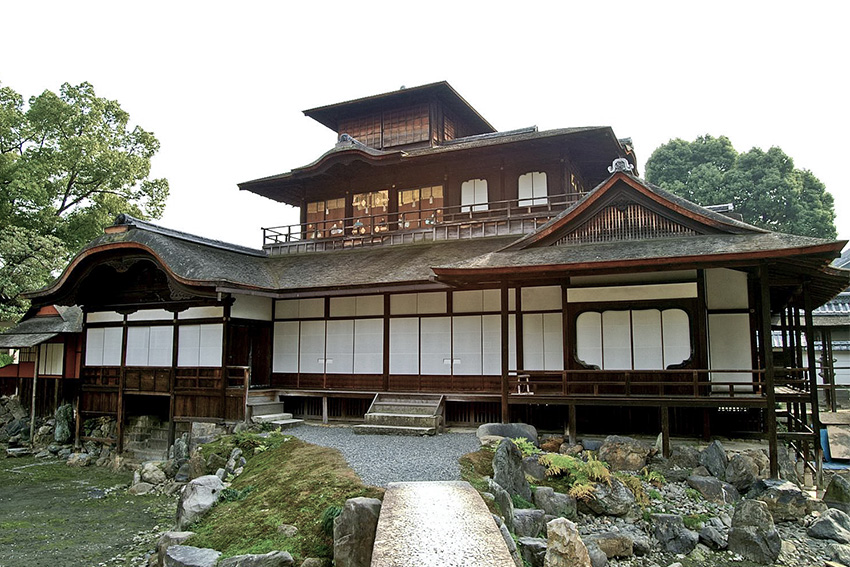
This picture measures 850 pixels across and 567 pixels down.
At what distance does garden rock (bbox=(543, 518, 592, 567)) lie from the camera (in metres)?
7.96

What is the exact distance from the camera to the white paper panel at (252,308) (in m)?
18.7

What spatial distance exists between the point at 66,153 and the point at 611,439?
26114mm

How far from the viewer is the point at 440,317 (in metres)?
17.7

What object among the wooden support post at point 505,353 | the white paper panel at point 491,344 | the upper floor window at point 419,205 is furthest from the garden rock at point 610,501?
the upper floor window at point 419,205

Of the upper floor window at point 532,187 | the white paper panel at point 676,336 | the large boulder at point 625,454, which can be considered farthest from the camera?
the upper floor window at point 532,187

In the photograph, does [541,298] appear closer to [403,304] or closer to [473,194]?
[403,304]

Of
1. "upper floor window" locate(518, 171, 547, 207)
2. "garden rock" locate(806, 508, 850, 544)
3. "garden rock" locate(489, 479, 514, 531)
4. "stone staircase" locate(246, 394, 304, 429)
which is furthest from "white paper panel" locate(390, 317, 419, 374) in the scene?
"garden rock" locate(806, 508, 850, 544)

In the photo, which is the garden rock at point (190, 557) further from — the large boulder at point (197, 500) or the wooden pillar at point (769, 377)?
the wooden pillar at point (769, 377)

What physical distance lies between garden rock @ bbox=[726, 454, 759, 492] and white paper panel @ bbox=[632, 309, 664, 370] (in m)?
2.78

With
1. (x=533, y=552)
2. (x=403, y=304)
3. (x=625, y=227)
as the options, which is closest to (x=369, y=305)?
(x=403, y=304)

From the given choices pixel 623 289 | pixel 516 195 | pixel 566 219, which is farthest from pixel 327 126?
pixel 623 289

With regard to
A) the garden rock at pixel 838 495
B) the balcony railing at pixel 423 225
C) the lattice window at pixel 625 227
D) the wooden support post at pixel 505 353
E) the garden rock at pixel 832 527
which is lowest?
the garden rock at pixel 832 527

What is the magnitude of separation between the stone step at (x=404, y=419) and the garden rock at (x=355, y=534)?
7.75 metres

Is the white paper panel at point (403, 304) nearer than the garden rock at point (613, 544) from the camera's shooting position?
No
